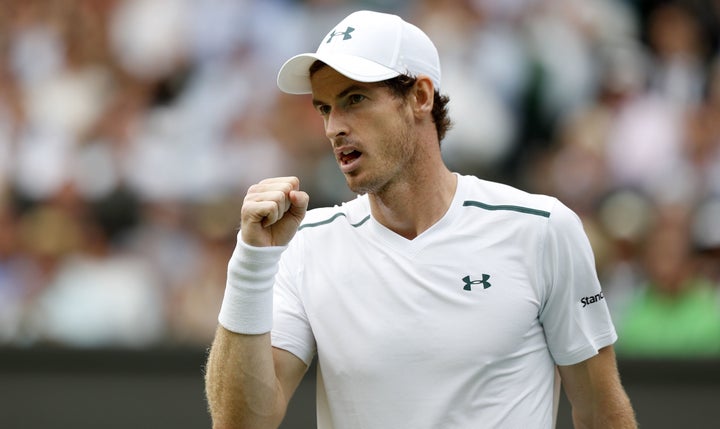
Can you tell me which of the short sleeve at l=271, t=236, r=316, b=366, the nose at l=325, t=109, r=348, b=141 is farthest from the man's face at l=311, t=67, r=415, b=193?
the short sleeve at l=271, t=236, r=316, b=366

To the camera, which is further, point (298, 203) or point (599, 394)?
point (599, 394)

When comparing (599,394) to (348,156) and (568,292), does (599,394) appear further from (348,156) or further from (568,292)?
(348,156)

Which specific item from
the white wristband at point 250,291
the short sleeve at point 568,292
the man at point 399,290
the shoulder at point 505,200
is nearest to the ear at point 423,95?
the man at point 399,290

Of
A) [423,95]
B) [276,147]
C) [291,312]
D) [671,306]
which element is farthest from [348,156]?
[276,147]

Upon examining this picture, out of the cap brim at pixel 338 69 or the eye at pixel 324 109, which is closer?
the cap brim at pixel 338 69

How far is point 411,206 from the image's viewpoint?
12.1 ft

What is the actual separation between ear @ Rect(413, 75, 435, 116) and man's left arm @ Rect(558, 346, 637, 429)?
3.06 feet

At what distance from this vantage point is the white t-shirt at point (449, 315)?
3.43 metres

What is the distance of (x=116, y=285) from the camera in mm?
7586

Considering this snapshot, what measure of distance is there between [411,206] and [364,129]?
1.03 feet

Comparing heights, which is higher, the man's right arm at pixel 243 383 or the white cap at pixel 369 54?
the white cap at pixel 369 54

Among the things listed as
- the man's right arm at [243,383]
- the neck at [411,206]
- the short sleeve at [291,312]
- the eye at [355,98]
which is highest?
the eye at [355,98]

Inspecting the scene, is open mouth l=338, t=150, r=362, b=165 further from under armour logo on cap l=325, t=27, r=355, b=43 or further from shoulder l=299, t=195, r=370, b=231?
under armour logo on cap l=325, t=27, r=355, b=43

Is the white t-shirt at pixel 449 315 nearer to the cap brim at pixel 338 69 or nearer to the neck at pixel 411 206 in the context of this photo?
the neck at pixel 411 206
